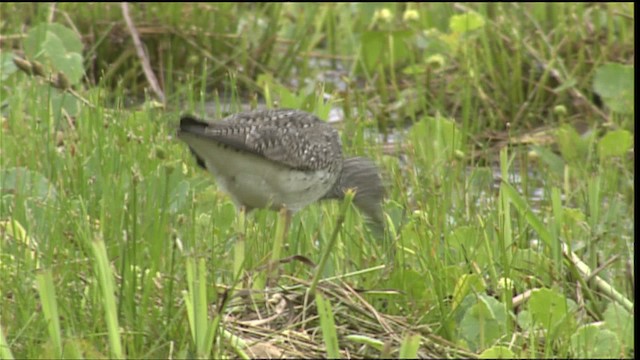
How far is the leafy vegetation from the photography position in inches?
160

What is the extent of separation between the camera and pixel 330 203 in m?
5.83

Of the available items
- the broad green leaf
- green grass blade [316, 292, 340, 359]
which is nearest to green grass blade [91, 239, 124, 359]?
green grass blade [316, 292, 340, 359]

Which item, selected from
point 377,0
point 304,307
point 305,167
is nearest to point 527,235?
point 305,167

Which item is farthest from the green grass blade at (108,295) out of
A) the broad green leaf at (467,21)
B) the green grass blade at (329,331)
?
the broad green leaf at (467,21)

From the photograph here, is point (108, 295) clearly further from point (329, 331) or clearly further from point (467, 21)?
point (467, 21)

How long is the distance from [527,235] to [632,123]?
2176mm

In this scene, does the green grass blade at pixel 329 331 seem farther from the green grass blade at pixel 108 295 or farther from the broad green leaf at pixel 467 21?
the broad green leaf at pixel 467 21

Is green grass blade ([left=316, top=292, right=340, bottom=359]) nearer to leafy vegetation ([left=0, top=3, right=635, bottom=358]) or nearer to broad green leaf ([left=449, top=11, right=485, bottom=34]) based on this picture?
leafy vegetation ([left=0, top=3, right=635, bottom=358])

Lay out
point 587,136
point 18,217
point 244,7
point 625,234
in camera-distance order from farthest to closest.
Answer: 1. point 244,7
2. point 587,136
3. point 625,234
4. point 18,217

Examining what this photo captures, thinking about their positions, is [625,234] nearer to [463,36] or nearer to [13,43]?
[463,36]

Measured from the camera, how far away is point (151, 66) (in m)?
8.38

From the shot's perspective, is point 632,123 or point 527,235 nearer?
point 527,235

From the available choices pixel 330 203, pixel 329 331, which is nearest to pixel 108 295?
pixel 329 331

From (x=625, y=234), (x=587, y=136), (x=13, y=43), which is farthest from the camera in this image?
(x=13, y=43)
